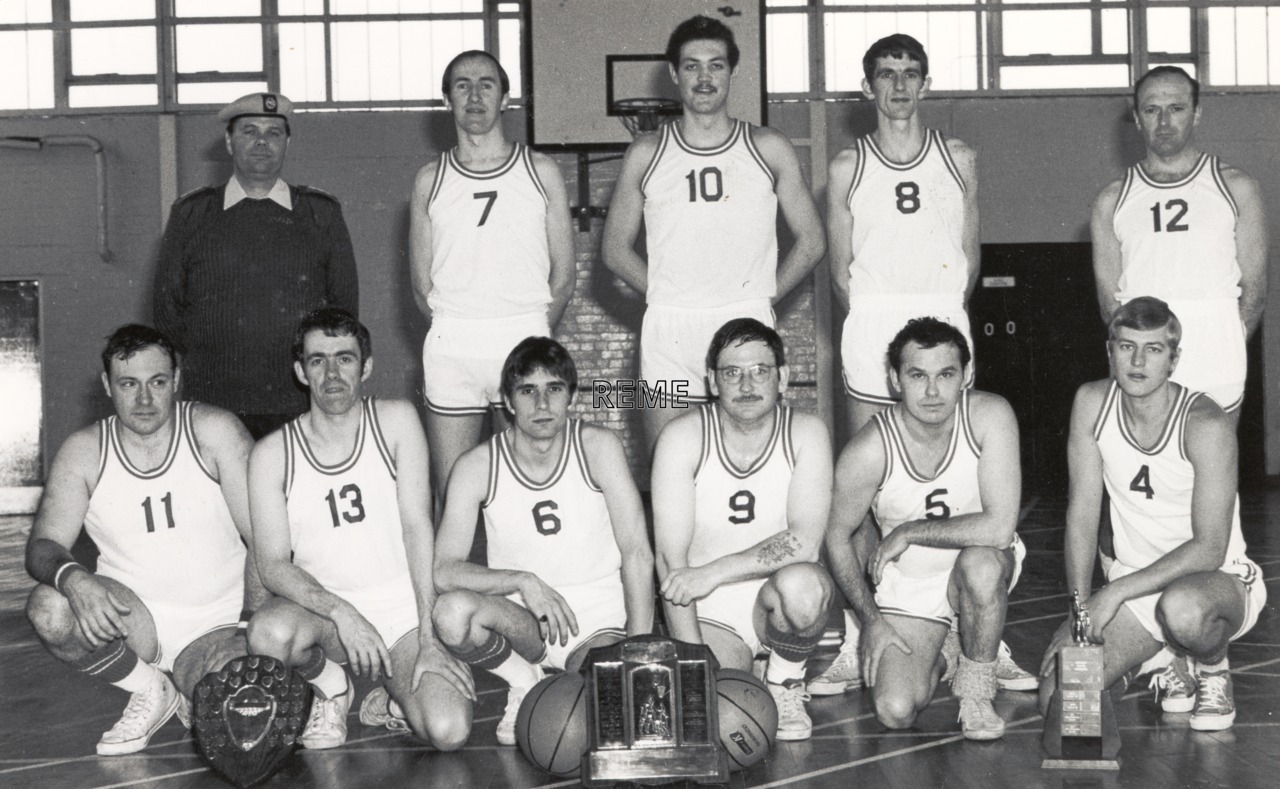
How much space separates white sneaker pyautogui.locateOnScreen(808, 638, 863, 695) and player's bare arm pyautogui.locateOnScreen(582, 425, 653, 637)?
84 centimetres

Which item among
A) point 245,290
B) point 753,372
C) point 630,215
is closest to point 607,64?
point 630,215

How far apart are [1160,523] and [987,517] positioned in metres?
0.55

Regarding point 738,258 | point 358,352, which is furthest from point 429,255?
point 738,258

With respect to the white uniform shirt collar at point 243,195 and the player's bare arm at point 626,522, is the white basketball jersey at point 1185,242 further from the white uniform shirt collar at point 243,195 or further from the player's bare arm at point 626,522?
the white uniform shirt collar at point 243,195

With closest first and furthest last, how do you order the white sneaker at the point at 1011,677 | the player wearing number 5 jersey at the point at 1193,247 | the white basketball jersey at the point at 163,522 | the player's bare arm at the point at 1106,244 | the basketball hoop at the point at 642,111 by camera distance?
the white basketball jersey at the point at 163,522
the white sneaker at the point at 1011,677
the player wearing number 5 jersey at the point at 1193,247
the player's bare arm at the point at 1106,244
the basketball hoop at the point at 642,111

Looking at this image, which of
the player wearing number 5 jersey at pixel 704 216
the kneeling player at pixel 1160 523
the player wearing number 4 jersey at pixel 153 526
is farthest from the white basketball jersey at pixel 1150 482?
the player wearing number 4 jersey at pixel 153 526

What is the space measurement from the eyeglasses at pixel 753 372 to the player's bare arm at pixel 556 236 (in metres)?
0.96

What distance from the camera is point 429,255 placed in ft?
16.1

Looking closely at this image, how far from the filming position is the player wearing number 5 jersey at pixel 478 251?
4781mm

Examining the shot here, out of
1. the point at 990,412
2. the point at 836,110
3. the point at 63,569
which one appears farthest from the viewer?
the point at 836,110

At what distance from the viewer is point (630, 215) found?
4965 millimetres

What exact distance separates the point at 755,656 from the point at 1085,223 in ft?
27.7

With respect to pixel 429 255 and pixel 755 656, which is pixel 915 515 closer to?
pixel 755 656

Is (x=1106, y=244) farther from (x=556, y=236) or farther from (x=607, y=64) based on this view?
(x=607, y=64)
